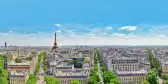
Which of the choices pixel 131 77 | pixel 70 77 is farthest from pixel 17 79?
pixel 131 77

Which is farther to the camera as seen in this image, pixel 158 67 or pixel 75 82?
pixel 158 67

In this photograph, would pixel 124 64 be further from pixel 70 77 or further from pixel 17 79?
pixel 17 79

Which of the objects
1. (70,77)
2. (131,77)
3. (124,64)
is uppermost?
(124,64)

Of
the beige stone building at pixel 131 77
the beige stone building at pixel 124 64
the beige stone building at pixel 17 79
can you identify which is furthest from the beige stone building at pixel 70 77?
the beige stone building at pixel 124 64

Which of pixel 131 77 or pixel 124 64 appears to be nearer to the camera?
pixel 131 77

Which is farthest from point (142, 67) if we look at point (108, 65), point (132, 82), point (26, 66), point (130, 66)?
point (26, 66)

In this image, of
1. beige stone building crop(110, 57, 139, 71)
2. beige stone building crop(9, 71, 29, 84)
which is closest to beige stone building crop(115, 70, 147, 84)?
beige stone building crop(110, 57, 139, 71)

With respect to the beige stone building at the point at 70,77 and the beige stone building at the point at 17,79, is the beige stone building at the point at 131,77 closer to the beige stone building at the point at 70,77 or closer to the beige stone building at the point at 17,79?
the beige stone building at the point at 70,77

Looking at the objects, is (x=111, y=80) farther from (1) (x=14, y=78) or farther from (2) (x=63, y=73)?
(1) (x=14, y=78)

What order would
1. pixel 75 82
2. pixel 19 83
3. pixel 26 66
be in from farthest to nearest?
pixel 26 66, pixel 19 83, pixel 75 82

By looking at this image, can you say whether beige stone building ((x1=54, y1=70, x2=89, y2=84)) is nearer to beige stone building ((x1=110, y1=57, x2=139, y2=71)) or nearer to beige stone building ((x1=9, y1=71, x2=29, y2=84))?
beige stone building ((x1=9, y1=71, x2=29, y2=84))

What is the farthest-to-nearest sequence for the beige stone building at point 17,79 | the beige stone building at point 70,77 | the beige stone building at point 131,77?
the beige stone building at point 131,77 → the beige stone building at point 70,77 → the beige stone building at point 17,79
